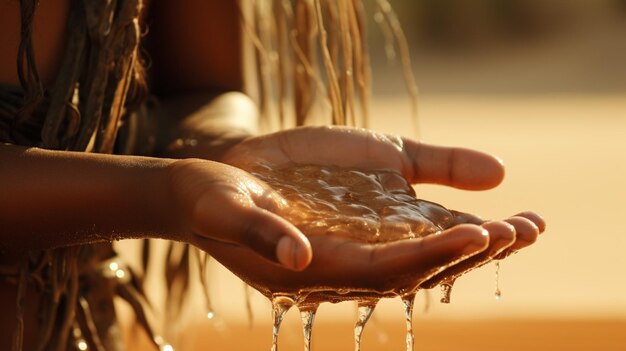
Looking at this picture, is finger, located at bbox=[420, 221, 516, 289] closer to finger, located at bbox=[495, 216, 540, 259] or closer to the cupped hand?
finger, located at bbox=[495, 216, 540, 259]

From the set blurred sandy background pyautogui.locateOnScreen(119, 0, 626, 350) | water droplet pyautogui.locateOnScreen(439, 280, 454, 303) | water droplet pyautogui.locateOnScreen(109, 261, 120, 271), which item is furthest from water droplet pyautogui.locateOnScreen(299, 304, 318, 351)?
blurred sandy background pyautogui.locateOnScreen(119, 0, 626, 350)

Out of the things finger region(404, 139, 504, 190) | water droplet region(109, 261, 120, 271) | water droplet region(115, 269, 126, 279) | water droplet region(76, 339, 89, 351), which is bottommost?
water droplet region(76, 339, 89, 351)

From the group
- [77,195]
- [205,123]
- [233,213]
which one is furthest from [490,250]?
[205,123]

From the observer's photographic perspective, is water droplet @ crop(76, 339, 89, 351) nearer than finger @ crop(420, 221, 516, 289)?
No

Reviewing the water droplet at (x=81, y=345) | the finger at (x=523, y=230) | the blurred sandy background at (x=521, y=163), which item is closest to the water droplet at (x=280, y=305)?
the finger at (x=523, y=230)

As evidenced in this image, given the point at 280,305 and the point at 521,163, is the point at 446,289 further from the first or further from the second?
the point at 521,163

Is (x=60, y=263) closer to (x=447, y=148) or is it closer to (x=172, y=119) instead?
(x=172, y=119)

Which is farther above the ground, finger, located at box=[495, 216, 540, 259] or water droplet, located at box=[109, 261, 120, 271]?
finger, located at box=[495, 216, 540, 259]

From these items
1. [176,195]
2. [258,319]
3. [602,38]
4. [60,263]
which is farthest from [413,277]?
[602,38]
